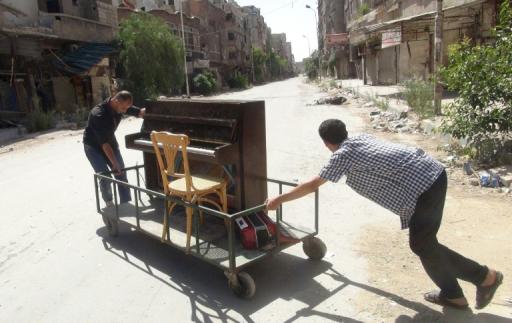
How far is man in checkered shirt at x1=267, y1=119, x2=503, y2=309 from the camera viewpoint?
10.7ft

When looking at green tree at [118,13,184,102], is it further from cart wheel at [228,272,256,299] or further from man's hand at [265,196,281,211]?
man's hand at [265,196,281,211]

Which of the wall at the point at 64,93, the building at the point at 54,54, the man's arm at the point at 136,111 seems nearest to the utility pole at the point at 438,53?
the man's arm at the point at 136,111

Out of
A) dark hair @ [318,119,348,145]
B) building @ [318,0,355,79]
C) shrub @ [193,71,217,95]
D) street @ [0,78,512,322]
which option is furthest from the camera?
building @ [318,0,355,79]

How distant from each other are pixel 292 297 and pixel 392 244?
5.03 ft

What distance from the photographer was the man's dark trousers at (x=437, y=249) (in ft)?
10.8

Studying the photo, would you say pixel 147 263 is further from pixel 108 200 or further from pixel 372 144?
pixel 372 144

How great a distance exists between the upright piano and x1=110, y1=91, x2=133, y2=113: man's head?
0.60m

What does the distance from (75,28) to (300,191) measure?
83.5 feet

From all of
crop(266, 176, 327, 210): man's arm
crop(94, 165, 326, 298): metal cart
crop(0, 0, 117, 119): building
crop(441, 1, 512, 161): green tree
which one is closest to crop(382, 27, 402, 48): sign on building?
crop(441, 1, 512, 161): green tree

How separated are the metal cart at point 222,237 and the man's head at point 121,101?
0.87m

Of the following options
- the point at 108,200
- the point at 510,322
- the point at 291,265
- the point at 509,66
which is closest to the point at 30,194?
the point at 108,200

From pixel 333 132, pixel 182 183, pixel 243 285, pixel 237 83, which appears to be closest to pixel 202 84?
pixel 237 83

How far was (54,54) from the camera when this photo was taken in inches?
939

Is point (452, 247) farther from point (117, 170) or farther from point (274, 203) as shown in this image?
point (117, 170)
